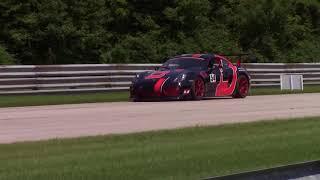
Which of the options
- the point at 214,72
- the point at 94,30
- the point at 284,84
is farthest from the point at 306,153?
the point at 94,30

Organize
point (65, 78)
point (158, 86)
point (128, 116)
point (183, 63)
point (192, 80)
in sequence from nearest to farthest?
point (128, 116)
point (158, 86)
point (192, 80)
point (183, 63)
point (65, 78)

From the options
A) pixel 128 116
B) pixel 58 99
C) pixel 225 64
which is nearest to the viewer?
pixel 128 116

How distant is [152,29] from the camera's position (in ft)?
107

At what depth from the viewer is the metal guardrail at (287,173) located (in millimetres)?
6855

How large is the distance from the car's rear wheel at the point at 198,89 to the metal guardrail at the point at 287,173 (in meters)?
13.7

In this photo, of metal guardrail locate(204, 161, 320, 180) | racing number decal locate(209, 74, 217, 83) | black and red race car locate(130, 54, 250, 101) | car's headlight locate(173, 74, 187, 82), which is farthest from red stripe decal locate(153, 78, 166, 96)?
metal guardrail locate(204, 161, 320, 180)

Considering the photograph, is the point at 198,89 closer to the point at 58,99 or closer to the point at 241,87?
the point at 241,87

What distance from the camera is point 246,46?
37062mm

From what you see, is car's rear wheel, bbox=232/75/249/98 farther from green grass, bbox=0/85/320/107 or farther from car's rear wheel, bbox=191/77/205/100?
green grass, bbox=0/85/320/107

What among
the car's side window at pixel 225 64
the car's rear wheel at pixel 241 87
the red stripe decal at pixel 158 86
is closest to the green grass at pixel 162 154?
the red stripe decal at pixel 158 86

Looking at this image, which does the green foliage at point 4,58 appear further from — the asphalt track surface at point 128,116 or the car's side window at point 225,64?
the car's side window at point 225,64

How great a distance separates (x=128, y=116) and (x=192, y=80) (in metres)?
5.88

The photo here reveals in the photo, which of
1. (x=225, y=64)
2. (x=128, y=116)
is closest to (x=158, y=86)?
(x=225, y=64)

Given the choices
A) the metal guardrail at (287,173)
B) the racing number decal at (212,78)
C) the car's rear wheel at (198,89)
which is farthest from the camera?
the racing number decal at (212,78)
